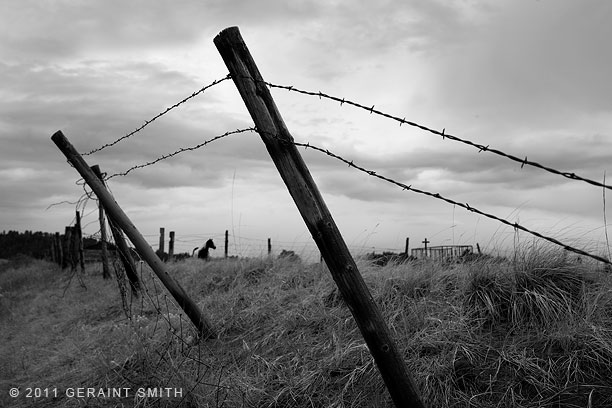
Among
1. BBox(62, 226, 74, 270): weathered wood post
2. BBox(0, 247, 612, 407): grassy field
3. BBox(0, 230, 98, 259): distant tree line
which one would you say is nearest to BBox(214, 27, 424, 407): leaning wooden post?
BBox(0, 247, 612, 407): grassy field

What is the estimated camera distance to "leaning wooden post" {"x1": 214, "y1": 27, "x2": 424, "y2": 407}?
3240 mm

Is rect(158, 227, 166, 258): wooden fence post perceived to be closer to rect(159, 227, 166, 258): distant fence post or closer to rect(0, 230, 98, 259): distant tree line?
rect(159, 227, 166, 258): distant fence post

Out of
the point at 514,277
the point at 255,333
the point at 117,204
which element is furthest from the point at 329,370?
the point at 117,204

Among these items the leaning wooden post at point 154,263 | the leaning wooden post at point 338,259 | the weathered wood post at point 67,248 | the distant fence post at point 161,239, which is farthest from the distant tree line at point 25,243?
the leaning wooden post at point 338,259

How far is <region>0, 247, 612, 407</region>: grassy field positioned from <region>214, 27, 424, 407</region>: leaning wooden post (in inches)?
38.9

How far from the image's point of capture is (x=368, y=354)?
4.70 meters

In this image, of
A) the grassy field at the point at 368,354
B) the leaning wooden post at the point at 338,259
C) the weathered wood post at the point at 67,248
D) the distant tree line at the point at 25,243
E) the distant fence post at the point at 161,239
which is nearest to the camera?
the leaning wooden post at the point at 338,259

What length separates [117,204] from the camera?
21.1ft

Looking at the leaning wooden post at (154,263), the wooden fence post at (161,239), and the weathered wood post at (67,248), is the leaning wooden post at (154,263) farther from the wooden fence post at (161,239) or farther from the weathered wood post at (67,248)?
the wooden fence post at (161,239)

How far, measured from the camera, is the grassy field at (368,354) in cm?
424

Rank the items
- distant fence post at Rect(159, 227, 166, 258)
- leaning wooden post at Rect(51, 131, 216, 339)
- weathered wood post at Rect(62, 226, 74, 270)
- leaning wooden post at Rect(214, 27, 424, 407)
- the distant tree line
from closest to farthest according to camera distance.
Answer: leaning wooden post at Rect(214, 27, 424, 407), leaning wooden post at Rect(51, 131, 216, 339), weathered wood post at Rect(62, 226, 74, 270), distant fence post at Rect(159, 227, 166, 258), the distant tree line

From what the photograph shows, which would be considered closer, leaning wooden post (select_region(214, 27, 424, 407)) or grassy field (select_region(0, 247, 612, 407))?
leaning wooden post (select_region(214, 27, 424, 407))

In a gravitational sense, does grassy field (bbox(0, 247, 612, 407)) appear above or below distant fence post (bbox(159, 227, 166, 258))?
below

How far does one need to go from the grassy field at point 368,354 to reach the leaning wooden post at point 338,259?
989 millimetres
